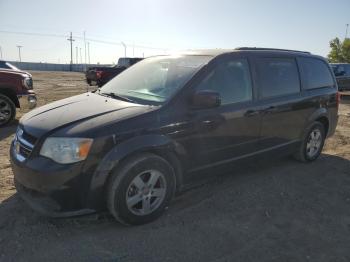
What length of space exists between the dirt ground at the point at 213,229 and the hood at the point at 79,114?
940mm

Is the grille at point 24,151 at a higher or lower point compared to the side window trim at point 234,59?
lower

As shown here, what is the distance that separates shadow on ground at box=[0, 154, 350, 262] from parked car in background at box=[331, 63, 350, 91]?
1522 cm

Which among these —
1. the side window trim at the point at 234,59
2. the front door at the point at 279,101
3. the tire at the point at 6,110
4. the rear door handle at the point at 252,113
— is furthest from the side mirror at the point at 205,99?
the tire at the point at 6,110

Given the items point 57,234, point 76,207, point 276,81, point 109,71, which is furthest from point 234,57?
point 109,71

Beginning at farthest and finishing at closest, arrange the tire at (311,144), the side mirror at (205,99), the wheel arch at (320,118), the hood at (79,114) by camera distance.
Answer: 1. the tire at (311,144)
2. the wheel arch at (320,118)
3. the side mirror at (205,99)
4. the hood at (79,114)

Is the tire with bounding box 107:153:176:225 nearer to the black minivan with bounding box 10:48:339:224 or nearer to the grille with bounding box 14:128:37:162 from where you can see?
the black minivan with bounding box 10:48:339:224

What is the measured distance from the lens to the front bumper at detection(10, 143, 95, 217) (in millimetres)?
3230

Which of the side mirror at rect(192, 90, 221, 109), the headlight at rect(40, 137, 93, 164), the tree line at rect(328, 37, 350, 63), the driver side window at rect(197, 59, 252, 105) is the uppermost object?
the tree line at rect(328, 37, 350, 63)

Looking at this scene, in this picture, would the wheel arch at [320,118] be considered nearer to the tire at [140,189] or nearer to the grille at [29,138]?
the tire at [140,189]

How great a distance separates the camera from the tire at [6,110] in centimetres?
833

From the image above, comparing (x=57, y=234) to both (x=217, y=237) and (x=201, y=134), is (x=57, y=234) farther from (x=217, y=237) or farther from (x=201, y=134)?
(x=201, y=134)

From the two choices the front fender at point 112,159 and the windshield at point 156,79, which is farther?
the windshield at point 156,79

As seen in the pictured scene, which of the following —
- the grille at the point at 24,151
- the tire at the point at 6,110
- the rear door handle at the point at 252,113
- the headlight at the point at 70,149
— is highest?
the rear door handle at the point at 252,113

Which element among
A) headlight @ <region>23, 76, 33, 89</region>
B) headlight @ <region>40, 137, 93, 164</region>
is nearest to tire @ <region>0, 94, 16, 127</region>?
headlight @ <region>23, 76, 33, 89</region>
